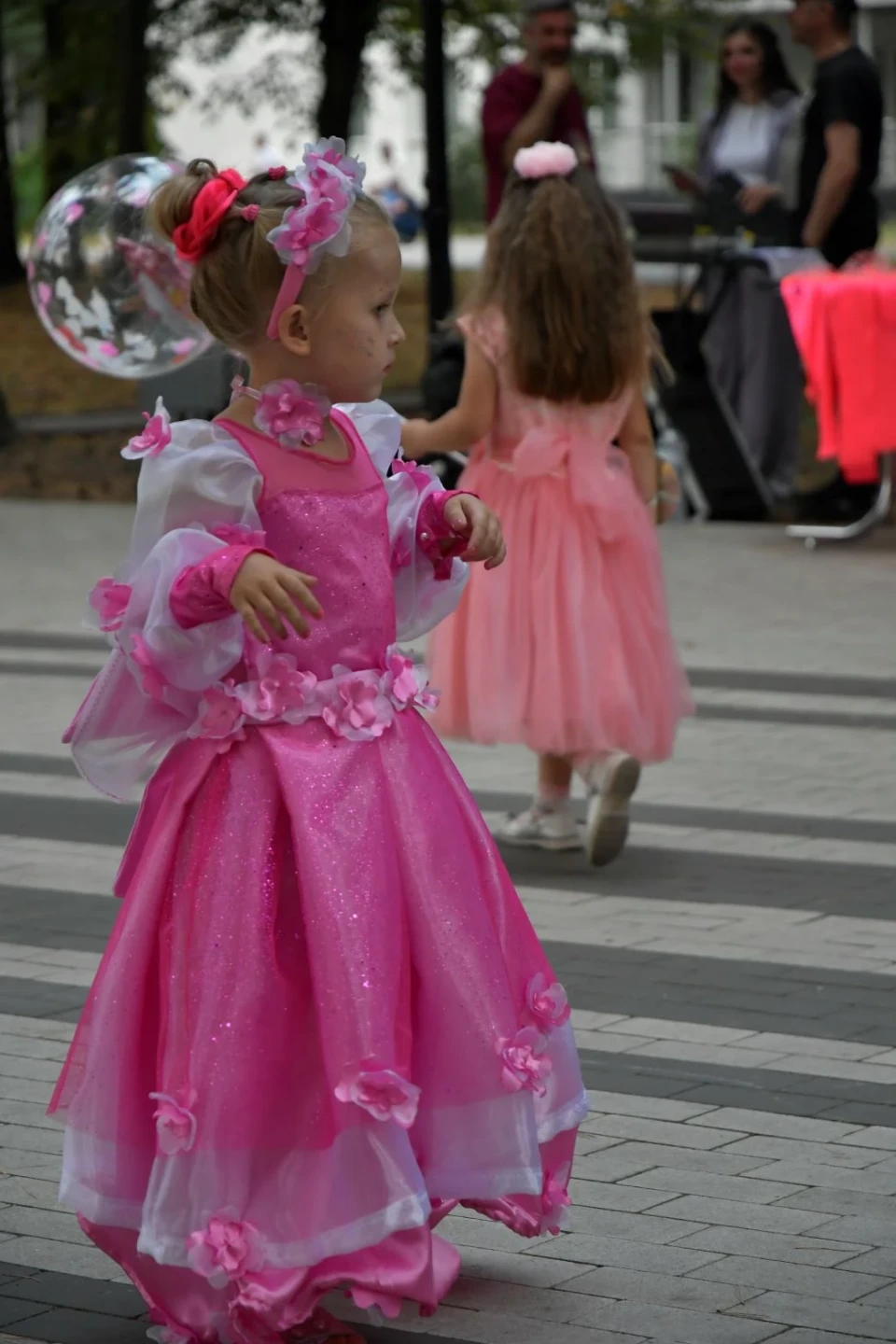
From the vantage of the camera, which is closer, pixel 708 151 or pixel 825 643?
pixel 825 643

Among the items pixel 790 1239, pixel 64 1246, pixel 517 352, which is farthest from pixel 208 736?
pixel 517 352

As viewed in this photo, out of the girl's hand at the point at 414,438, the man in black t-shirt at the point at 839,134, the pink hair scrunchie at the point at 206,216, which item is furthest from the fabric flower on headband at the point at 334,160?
the man in black t-shirt at the point at 839,134

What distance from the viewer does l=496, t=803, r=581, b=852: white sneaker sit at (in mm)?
7008

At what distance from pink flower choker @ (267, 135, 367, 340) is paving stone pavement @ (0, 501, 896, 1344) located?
4.95ft

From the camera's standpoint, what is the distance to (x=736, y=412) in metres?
14.4

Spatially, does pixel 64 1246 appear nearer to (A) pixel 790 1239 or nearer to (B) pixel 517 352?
(A) pixel 790 1239

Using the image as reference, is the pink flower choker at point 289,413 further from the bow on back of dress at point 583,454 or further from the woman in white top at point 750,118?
the woman in white top at point 750,118

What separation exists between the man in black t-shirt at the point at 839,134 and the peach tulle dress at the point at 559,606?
646 cm

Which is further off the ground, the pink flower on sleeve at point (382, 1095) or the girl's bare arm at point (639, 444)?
the pink flower on sleeve at point (382, 1095)

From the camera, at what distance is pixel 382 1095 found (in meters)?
3.40

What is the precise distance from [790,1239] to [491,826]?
330cm

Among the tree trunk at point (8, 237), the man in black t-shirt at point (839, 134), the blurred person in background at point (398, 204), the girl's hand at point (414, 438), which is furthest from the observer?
the tree trunk at point (8, 237)

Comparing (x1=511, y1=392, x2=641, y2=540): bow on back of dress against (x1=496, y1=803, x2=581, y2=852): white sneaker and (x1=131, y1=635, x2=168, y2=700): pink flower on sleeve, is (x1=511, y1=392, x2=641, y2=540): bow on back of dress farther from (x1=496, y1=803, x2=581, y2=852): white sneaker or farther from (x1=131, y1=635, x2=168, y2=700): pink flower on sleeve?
(x1=131, y1=635, x2=168, y2=700): pink flower on sleeve

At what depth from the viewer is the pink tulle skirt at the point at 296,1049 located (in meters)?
3.40
